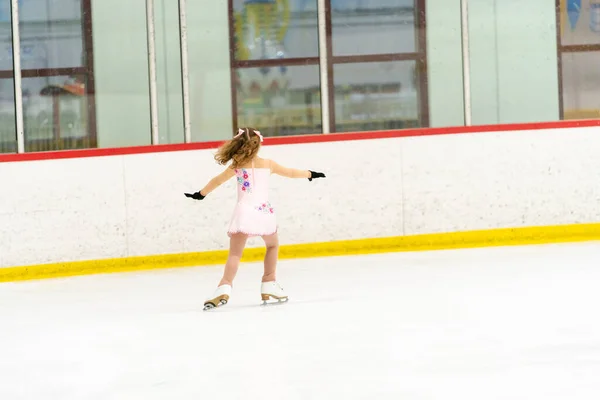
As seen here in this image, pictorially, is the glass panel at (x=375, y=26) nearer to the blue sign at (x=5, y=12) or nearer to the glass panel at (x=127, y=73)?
the glass panel at (x=127, y=73)

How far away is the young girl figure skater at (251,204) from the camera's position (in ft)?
19.0

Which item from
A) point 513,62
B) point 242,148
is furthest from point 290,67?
point 242,148

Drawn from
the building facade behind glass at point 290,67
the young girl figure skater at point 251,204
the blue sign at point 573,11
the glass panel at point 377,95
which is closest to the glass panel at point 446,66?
the building facade behind glass at point 290,67

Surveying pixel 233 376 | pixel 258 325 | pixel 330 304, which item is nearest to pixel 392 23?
pixel 330 304

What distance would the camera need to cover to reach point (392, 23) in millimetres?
8781

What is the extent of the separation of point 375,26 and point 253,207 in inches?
131

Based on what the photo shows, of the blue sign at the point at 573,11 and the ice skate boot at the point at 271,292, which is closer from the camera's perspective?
the ice skate boot at the point at 271,292

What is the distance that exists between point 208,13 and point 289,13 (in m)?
0.57

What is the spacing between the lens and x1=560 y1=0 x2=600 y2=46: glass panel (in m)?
8.84

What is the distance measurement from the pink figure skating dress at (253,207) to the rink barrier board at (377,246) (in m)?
1.96

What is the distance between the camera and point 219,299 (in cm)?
570

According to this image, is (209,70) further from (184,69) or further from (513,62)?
(513,62)

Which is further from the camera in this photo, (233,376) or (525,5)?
(525,5)

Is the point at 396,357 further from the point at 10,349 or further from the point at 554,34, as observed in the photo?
the point at 554,34
